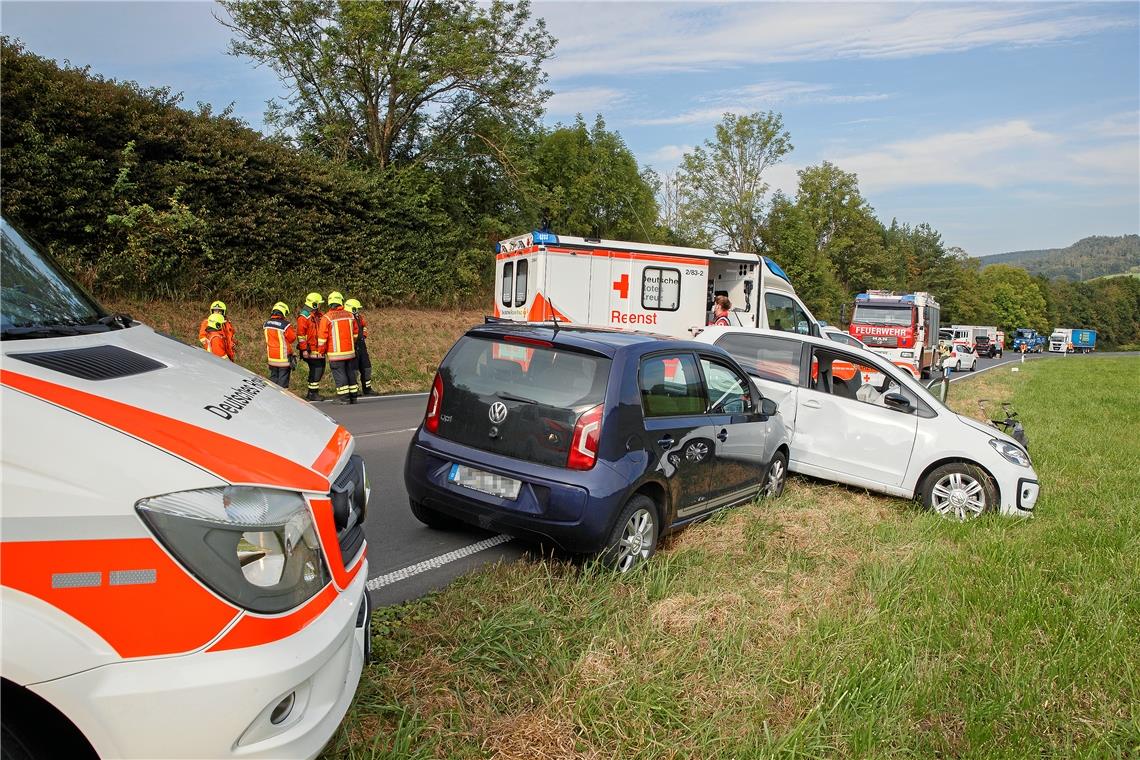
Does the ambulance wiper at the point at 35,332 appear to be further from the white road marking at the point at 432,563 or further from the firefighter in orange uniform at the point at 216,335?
the firefighter in orange uniform at the point at 216,335

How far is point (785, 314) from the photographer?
15.3 metres

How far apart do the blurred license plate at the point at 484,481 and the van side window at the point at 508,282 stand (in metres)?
9.01

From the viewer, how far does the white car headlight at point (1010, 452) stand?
21.3 ft

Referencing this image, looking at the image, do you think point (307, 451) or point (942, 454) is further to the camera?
point (942, 454)

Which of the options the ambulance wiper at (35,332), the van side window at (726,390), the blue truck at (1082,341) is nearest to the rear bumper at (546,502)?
the van side window at (726,390)

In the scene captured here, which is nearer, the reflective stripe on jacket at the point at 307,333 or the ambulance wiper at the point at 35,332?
the ambulance wiper at the point at 35,332

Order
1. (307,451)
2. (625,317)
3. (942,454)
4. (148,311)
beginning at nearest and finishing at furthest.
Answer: (307,451), (942,454), (625,317), (148,311)

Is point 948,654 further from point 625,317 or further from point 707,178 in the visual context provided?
point 707,178

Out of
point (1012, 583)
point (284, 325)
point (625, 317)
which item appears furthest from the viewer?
point (625, 317)

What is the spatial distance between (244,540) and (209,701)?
0.39m

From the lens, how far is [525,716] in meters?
2.96

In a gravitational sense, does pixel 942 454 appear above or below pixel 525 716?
above

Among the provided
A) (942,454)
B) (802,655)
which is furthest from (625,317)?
(802,655)

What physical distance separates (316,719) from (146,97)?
59.8ft
